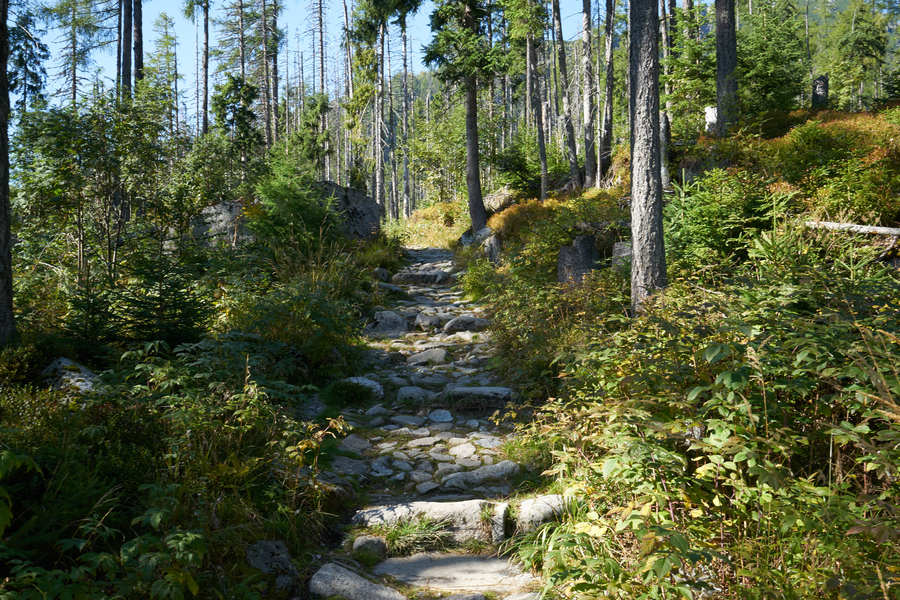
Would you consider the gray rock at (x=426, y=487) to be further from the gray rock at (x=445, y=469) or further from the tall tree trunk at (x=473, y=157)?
the tall tree trunk at (x=473, y=157)

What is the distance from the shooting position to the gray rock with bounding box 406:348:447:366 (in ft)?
23.3

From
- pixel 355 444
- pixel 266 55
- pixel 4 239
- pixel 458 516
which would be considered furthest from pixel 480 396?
pixel 266 55

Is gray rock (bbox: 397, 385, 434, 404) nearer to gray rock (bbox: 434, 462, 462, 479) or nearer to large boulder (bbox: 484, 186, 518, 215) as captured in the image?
gray rock (bbox: 434, 462, 462, 479)

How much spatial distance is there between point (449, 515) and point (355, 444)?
157 centimetres

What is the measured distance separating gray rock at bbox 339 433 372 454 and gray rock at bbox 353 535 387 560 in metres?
1.38

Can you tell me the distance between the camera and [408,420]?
17.6 feet

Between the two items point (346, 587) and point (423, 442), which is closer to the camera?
point (346, 587)

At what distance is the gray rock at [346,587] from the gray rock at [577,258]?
5964 mm

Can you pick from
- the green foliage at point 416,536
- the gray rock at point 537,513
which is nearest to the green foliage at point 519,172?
the gray rock at point 537,513

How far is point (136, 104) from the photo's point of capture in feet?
24.7

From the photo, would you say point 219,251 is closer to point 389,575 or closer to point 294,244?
point 294,244

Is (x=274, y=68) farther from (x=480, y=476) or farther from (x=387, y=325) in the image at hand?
(x=480, y=476)

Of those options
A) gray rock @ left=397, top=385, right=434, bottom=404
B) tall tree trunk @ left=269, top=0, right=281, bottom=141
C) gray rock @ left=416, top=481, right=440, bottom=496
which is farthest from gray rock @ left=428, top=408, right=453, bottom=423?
tall tree trunk @ left=269, top=0, right=281, bottom=141

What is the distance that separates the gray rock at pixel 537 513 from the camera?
10.7 feet
